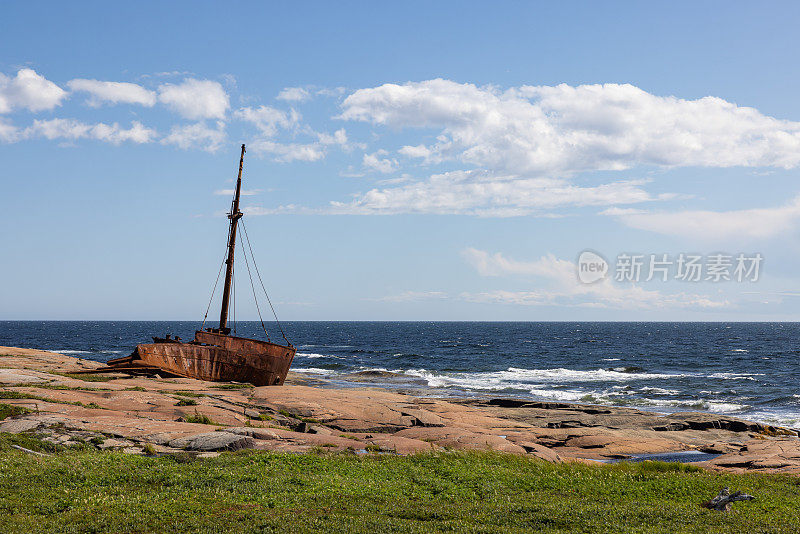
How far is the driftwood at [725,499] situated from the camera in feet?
46.8

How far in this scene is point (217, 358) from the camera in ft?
123

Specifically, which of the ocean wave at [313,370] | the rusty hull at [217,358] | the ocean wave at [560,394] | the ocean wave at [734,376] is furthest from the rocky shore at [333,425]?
the ocean wave at [734,376]

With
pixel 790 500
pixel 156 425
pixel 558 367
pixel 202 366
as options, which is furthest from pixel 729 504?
pixel 558 367

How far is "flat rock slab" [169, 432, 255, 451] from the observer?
18.7 m

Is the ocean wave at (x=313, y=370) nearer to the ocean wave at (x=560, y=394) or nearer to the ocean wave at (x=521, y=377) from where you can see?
the ocean wave at (x=521, y=377)

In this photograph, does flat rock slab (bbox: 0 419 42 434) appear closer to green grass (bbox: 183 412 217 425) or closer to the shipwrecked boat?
green grass (bbox: 183 412 217 425)

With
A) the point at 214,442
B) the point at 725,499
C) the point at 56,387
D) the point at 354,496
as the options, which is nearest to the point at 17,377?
the point at 56,387

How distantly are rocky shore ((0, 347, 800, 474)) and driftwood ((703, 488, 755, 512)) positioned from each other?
7718 mm

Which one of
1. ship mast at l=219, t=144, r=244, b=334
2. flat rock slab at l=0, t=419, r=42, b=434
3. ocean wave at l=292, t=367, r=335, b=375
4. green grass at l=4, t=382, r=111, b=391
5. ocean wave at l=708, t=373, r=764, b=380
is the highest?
ship mast at l=219, t=144, r=244, b=334

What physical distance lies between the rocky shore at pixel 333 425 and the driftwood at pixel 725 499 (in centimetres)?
772

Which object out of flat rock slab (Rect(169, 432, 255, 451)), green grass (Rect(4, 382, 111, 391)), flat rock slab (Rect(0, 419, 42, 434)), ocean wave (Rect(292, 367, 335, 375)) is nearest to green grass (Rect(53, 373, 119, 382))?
green grass (Rect(4, 382, 111, 391))

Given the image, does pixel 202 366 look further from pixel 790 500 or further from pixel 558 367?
pixel 558 367

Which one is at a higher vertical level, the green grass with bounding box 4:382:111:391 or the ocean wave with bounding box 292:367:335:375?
the green grass with bounding box 4:382:111:391

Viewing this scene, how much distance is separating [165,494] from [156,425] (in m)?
8.17
